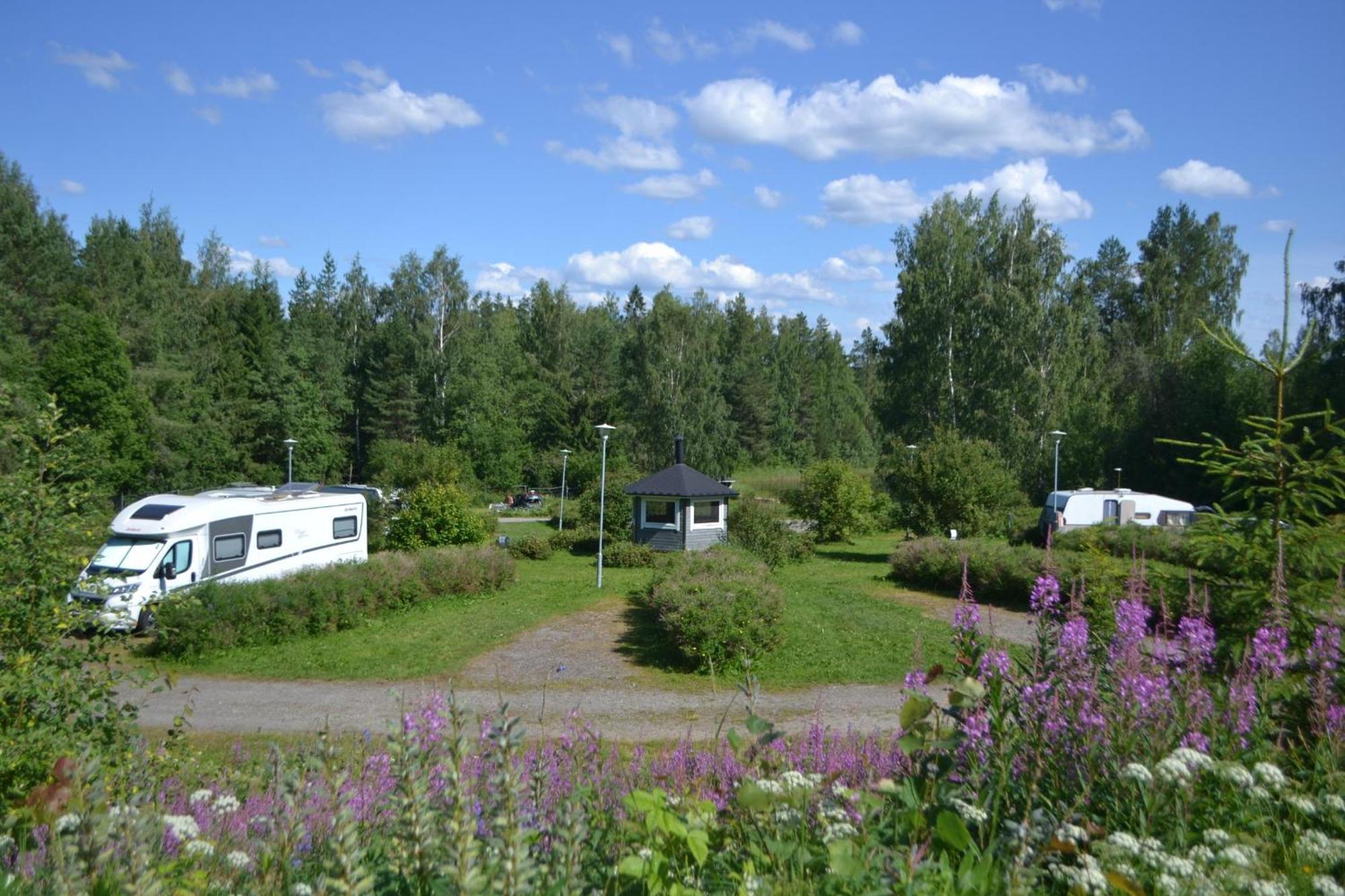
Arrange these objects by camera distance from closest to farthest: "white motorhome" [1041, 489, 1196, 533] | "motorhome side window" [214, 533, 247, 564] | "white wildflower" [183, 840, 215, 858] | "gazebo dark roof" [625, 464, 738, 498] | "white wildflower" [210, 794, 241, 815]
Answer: "white wildflower" [183, 840, 215, 858]
"white wildflower" [210, 794, 241, 815]
"motorhome side window" [214, 533, 247, 564]
"gazebo dark roof" [625, 464, 738, 498]
"white motorhome" [1041, 489, 1196, 533]

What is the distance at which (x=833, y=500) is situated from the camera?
107 feet

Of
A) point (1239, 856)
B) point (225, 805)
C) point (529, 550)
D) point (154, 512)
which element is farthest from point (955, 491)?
point (225, 805)

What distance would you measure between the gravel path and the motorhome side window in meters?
4.57

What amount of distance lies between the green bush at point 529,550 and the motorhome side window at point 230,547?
10.5 metres

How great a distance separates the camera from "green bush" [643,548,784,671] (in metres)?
13.6

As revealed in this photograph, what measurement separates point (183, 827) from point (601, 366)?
2182 inches

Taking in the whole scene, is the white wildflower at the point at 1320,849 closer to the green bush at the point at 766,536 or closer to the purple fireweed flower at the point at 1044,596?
the purple fireweed flower at the point at 1044,596

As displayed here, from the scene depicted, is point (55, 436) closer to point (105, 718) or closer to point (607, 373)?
point (105, 718)

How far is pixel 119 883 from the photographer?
5.25ft

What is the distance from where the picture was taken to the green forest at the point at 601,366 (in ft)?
122

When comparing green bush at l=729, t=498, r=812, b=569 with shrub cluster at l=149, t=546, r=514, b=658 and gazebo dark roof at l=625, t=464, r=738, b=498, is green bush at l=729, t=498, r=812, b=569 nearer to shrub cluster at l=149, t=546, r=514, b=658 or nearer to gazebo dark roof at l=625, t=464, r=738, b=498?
gazebo dark roof at l=625, t=464, r=738, b=498

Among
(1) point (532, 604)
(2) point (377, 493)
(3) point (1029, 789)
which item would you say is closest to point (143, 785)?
(3) point (1029, 789)

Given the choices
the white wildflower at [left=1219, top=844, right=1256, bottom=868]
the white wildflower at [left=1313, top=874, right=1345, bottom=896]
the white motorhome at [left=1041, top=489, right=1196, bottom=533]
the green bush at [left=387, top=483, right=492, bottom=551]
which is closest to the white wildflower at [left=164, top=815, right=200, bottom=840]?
the white wildflower at [left=1219, top=844, right=1256, bottom=868]

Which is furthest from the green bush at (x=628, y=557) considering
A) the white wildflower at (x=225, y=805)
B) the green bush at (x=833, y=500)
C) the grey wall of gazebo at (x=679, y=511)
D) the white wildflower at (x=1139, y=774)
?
the white wildflower at (x=1139, y=774)
